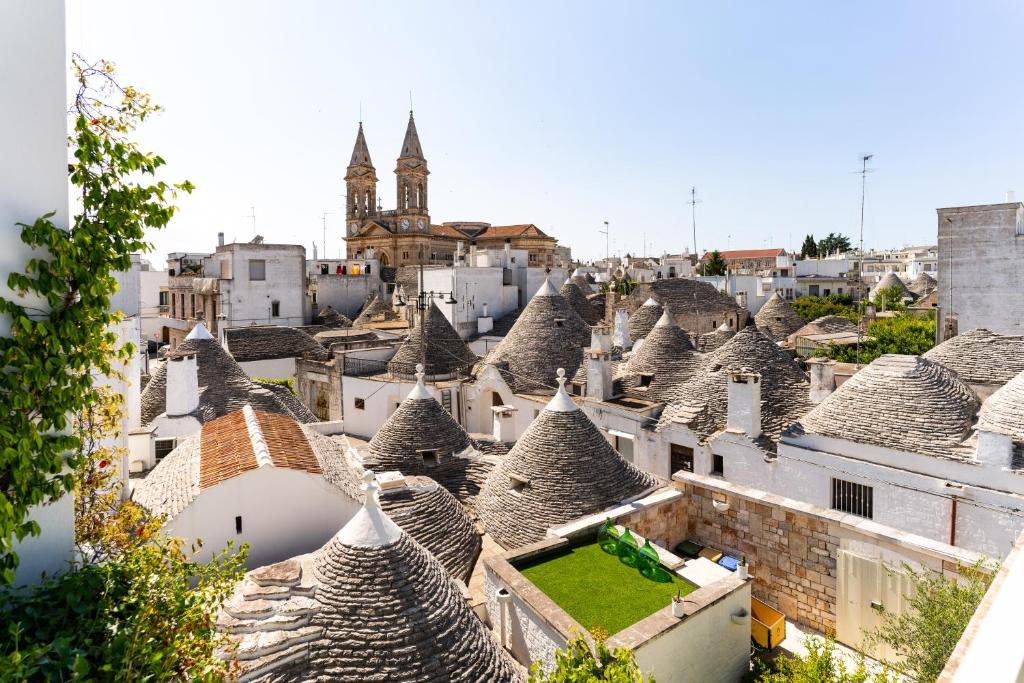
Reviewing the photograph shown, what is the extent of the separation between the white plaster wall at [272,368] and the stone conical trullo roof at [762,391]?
18.0m

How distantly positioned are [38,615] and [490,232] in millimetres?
69063

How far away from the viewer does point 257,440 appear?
10.0 metres

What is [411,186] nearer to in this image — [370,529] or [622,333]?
[622,333]

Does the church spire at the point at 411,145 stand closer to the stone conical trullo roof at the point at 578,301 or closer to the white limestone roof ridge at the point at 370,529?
the stone conical trullo roof at the point at 578,301

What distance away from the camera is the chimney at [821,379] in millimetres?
15477

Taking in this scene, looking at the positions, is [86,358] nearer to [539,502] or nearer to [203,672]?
[203,672]

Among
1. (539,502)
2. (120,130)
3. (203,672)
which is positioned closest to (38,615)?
(203,672)

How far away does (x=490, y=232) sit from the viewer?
2788 inches

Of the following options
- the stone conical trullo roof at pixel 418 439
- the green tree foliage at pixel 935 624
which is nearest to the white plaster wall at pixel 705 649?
the green tree foliage at pixel 935 624

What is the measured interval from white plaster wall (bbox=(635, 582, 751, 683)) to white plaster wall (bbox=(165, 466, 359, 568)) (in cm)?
504

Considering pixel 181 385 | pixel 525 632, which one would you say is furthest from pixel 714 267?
pixel 525 632

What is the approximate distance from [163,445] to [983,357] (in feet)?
70.1

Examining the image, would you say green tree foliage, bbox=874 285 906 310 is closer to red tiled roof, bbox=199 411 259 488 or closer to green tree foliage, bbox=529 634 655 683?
red tiled roof, bbox=199 411 259 488

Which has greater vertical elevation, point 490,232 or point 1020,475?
point 490,232
